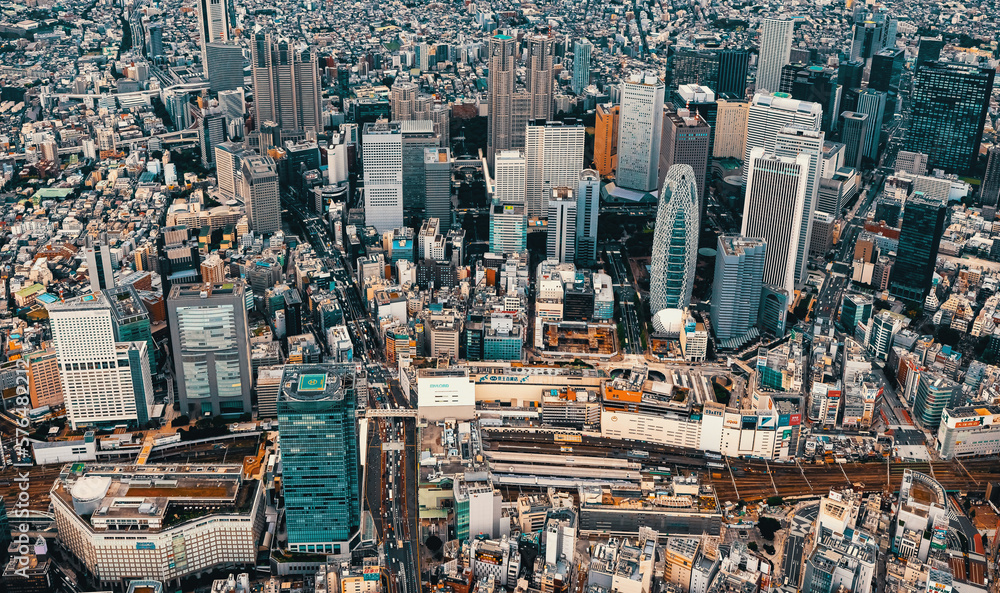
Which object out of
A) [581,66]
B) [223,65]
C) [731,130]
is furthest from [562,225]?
[223,65]

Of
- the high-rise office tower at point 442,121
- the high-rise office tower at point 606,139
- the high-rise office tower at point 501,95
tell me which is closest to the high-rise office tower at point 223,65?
the high-rise office tower at point 442,121

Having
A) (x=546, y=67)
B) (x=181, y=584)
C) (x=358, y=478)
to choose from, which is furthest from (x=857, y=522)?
(x=546, y=67)

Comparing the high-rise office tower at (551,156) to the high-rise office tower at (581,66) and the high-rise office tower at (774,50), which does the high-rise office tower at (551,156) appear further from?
the high-rise office tower at (774,50)

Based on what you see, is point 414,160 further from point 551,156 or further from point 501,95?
point 501,95

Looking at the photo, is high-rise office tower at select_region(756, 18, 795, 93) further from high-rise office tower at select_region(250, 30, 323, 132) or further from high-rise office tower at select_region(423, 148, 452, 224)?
high-rise office tower at select_region(250, 30, 323, 132)

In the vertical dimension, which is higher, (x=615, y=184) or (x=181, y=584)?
(x=615, y=184)

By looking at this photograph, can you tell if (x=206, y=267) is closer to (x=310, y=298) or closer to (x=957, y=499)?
(x=310, y=298)

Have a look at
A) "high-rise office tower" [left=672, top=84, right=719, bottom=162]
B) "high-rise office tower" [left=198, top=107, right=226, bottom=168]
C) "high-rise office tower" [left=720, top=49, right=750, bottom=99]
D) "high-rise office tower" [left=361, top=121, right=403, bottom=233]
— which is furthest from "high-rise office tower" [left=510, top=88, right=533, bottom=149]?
"high-rise office tower" [left=198, top=107, right=226, bottom=168]
